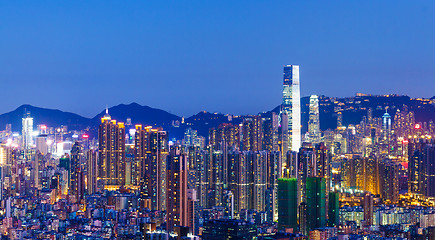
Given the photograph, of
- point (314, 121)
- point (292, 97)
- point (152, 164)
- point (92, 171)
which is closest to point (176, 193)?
point (152, 164)

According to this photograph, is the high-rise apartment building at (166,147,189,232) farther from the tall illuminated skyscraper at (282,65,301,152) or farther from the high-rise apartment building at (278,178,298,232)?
the tall illuminated skyscraper at (282,65,301,152)

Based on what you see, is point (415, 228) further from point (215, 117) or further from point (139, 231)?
point (215, 117)

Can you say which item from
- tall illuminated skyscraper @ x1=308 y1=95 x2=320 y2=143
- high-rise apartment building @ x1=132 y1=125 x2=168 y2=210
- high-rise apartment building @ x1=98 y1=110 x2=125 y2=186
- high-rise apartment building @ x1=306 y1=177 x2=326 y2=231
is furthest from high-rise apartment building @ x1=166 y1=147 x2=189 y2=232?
Result: tall illuminated skyscraper @ x1=308 y1=95 x2=320 y2=143

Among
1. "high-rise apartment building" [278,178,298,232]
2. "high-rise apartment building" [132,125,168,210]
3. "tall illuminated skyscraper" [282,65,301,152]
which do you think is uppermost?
"tall illuminated skyscraper" [282,65,301,152]

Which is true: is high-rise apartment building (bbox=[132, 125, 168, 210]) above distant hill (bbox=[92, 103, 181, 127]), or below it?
below

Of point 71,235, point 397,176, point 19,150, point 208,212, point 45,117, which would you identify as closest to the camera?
point 71,235

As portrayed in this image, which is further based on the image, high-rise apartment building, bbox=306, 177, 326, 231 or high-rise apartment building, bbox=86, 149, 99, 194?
high-rise apartment building, bbox=86, 149, 99, 194

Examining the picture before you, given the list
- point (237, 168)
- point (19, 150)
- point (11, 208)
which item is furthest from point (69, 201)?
point (19, 150)
